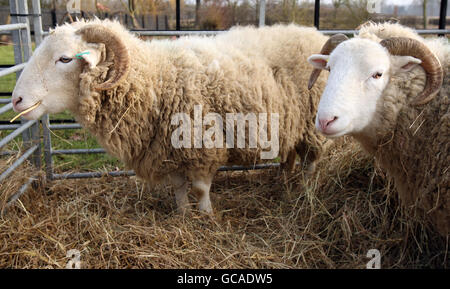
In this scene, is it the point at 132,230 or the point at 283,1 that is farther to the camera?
the point at 283,1

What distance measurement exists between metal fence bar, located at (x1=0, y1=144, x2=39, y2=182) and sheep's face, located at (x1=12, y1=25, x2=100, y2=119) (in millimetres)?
727

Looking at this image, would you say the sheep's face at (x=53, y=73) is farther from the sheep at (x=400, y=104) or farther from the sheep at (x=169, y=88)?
the sheep at (x=400, y=104)

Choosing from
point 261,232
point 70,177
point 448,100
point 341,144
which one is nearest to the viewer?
point 448,100

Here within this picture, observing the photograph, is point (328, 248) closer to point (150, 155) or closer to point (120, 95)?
point (150, 155)

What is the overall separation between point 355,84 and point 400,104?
1.06 ft

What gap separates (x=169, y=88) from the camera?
301 cm

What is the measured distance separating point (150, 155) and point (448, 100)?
1951mm

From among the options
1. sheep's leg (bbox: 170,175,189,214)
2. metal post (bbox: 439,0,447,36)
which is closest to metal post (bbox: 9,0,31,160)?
sheep's leg (bbox: 170,175,189,214)

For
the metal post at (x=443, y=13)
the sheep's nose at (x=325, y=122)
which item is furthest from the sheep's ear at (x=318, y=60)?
the metal post at (x=443, y=13)

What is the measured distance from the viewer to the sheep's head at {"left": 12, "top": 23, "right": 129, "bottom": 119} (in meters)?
2.69

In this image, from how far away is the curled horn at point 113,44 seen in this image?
2730mm
